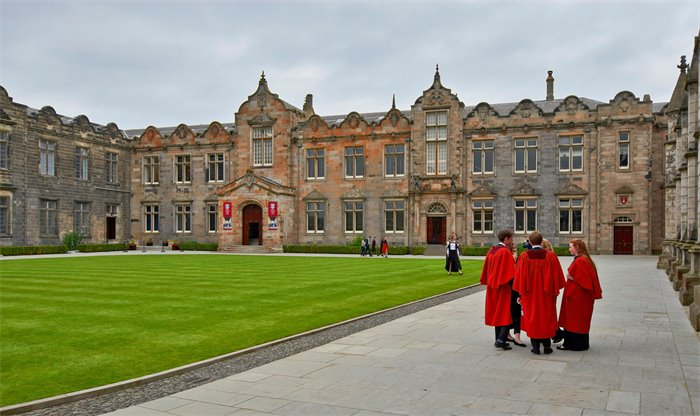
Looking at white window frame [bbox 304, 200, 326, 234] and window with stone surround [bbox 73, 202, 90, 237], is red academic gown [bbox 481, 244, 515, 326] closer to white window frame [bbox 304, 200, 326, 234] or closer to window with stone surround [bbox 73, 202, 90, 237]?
white window frame [bbox 304, 200, 326, 234]

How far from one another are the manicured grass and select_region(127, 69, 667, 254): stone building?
2290 centimetres

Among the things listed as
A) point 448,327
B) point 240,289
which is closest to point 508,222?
point 240,289

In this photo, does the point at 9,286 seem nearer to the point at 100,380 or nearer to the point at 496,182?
the point at 100,380

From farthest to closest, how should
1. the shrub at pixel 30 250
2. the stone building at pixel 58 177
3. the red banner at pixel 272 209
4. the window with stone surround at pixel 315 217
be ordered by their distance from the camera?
the window with stone surround at pixel 315 217, the red banner at pixel 272 209, the stone building at pixel 58 177, the shrub at pixel 30 250

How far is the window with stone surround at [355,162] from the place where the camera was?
5034cm

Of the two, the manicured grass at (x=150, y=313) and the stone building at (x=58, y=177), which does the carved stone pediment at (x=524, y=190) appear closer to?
the manicured grass at (x=150, y=313)

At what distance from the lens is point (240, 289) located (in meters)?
18.6

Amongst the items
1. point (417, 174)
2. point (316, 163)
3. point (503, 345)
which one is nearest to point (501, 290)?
point (503, 345)

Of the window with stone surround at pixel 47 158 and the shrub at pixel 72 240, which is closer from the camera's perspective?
the window with stone surround at pixel 47 158

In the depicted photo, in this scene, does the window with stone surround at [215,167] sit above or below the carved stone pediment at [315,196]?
above

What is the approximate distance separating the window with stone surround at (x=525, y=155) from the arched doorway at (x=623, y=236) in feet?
23.5

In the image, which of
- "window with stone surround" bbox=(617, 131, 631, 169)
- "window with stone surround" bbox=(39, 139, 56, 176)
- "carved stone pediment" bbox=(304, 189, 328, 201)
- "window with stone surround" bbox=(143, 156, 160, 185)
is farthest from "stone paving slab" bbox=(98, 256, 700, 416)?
"window with stone surround" bbox=(143, 156, 160, 185)

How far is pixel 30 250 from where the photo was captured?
4194 cm

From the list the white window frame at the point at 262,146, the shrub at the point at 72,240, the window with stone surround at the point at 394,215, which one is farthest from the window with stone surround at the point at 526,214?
the shrub at the point at 72,240
